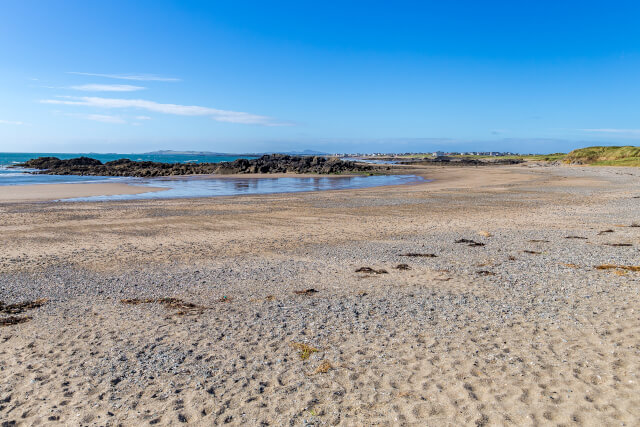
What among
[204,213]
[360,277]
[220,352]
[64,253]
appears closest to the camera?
[220,352]

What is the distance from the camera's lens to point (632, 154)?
234ft

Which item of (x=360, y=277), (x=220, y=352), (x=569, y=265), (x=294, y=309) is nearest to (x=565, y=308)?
(x=569, y=265)

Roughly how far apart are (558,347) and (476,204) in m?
19.7

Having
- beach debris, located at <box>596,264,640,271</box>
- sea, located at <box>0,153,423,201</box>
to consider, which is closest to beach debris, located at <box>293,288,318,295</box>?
beach debris, located at <box>596,264,640,271</box>

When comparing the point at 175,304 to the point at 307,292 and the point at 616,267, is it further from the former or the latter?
the point at 616,267

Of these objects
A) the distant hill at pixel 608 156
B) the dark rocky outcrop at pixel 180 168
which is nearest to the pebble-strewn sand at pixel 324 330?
the dark rocky outcrop at pixel 180 168

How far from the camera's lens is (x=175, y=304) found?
8688mm

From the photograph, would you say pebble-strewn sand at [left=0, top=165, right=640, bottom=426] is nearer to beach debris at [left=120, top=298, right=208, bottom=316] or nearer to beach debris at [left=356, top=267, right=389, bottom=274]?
beach debris at [left=120, top=298, right=208, bottom=316]

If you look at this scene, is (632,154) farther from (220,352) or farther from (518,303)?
(220,352)

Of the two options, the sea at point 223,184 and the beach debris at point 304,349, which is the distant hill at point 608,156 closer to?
the sea at point 223,184

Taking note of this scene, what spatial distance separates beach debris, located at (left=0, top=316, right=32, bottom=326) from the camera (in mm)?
7637

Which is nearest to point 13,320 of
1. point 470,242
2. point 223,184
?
point 470,242

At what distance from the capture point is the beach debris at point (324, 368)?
5867 millimetres

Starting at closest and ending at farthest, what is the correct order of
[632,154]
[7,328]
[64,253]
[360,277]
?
[7,328], [360,277], [64,253], [632,154]
